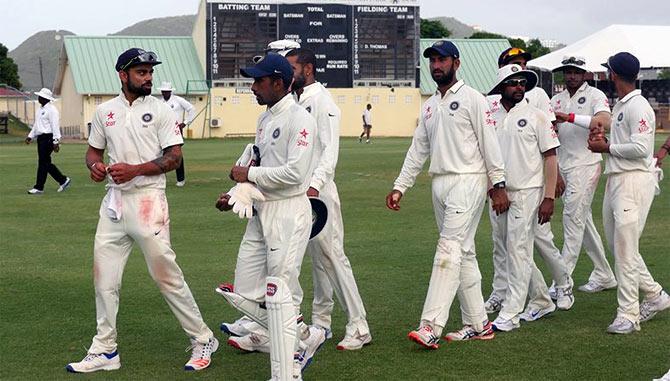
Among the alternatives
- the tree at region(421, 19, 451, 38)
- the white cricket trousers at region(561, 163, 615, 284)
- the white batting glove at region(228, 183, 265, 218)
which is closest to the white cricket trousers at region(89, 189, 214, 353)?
the white batting glove at region(228, 183, 265, 218)

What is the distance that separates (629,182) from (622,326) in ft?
4.20

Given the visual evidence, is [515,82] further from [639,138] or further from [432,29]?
[432,29]

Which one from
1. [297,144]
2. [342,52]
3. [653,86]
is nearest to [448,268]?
[297,144]

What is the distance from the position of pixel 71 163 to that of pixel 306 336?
82.0 feet

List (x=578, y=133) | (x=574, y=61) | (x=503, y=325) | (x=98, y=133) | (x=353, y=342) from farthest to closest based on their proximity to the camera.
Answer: (x=578, y=133), (x=574, y=61), (x=503, y=325), (x=353, y=342), (x=98, y=133)

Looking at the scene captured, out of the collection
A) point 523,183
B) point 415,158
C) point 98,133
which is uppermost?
point 98,133

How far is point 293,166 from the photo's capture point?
708 centimetres

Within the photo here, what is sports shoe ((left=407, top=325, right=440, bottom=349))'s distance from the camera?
26.7 ft

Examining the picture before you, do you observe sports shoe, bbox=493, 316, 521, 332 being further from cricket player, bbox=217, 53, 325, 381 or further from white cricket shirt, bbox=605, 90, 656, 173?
cricket player, bbox=217, 53, 325, 381

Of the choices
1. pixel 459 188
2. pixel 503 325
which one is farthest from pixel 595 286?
pixel 459 188

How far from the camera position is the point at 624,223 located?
9133mm

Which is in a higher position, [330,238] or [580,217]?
[330,238]

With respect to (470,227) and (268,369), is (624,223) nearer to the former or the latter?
(470,227)

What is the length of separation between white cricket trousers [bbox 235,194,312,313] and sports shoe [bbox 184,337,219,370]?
774 mm
